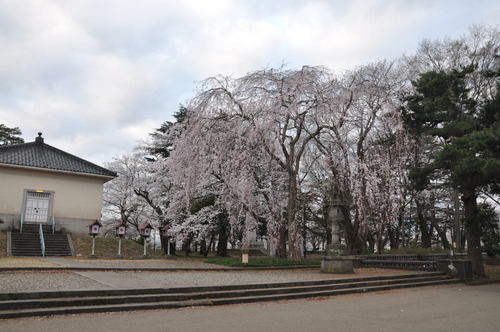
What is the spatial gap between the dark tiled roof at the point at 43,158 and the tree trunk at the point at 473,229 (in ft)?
66.7

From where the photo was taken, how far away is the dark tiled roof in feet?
74.7

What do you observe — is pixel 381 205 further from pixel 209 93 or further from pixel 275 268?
pixel 209 93

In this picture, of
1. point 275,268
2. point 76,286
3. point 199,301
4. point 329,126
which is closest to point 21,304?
point 76,286

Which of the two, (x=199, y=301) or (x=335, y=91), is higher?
(x=335, y=91)

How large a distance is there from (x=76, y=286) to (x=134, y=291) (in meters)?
1.53

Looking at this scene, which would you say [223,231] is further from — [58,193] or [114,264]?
[114,264]

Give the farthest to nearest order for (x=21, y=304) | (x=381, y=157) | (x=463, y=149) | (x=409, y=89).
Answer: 1. (x=409, y=89)
2. (x=381, y=157)
3. (x=463, y=149)
4. (x=21, y=304)

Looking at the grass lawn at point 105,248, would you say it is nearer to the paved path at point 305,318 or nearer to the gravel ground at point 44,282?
the gravel ground at point 44,282

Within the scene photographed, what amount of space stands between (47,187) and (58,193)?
2.38ft

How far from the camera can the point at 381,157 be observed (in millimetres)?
18938

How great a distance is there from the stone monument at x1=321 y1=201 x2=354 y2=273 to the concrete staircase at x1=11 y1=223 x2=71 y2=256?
1369 centimetres

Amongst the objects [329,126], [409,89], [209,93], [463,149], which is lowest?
[463,149]

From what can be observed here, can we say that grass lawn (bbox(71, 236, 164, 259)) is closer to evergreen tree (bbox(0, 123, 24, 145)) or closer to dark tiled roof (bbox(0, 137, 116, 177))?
dark tiled roof (bbox(0, 137, 116, 177))

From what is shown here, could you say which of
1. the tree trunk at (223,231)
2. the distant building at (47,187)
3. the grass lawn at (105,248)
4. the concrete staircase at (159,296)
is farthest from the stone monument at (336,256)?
the distant building at (47,187)
